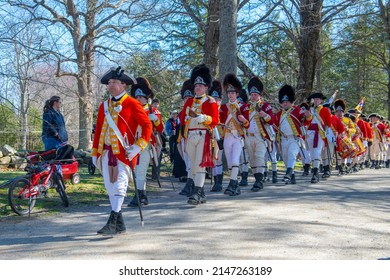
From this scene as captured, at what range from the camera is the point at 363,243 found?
20.5ft

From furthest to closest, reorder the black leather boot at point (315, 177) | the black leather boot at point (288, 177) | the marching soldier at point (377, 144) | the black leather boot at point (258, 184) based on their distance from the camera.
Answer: the marching soldier at point (377, 144)
the black leather boot at point (315, 177)
the black leather boot at point (288, 177)
the black leather boot at point (258, 184)

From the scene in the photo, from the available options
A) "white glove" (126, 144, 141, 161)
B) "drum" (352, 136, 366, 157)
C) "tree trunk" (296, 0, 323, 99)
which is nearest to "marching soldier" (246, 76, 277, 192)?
"white glove" (126, 144, 141, 161)

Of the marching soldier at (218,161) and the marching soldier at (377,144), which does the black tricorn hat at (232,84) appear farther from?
the marching soldier at (377,144)

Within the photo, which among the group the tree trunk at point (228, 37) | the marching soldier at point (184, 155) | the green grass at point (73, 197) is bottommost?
the green grass at point (73, 197)

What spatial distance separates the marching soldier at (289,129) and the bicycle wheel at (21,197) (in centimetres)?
639

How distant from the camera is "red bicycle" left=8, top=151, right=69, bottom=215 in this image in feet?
27.9

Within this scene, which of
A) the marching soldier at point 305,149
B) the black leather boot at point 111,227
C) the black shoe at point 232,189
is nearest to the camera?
the black leather boot at point 111,227

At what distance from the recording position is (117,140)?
6844 millimetres

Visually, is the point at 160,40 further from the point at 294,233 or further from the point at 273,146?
the point at 294,233

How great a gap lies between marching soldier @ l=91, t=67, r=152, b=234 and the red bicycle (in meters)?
2.12

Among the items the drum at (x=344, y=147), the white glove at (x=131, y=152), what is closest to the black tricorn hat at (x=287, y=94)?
the drum at (x=344, y=147)

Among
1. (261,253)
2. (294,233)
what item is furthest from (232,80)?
(261,253)

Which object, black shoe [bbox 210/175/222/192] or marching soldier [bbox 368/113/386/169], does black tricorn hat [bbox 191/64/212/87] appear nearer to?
black shoe [bbox 210/175/222/192]

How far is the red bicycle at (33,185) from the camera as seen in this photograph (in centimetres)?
849
